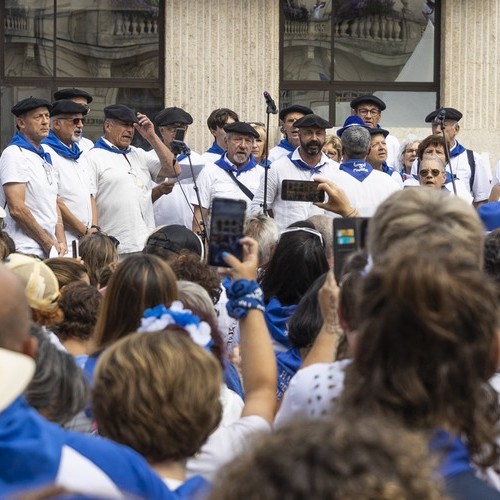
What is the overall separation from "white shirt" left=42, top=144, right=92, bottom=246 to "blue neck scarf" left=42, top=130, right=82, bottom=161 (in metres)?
0.03

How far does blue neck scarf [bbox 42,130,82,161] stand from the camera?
10234 millimetres

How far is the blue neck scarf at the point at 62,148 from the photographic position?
10.2m

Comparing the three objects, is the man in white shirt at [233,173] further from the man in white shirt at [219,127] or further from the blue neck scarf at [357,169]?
the blue neck scarf at [357,169]

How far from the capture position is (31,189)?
9742mm

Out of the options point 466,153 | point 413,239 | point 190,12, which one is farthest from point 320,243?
point 190,12

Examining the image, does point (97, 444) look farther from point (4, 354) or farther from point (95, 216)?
point (95, 216)

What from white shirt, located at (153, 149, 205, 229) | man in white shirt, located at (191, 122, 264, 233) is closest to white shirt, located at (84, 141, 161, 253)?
man in white shirt, located at (191, 122, 264, 233)

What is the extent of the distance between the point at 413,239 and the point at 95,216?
24.3 ft

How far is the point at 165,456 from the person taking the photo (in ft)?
9.74

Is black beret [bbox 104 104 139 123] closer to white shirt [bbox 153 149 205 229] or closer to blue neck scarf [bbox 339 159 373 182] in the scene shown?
white shirt [bbox 153 149 205 229]

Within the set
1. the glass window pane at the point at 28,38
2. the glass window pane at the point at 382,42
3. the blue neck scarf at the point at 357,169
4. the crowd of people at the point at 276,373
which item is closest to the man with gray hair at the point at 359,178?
the blue neck scarf at the point at 357,169

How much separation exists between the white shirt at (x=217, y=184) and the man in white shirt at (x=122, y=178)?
0.77 metres

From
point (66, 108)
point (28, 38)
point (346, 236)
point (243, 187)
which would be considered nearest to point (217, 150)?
point (243, 187)

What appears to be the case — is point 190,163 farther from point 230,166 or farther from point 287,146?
point 287,146
